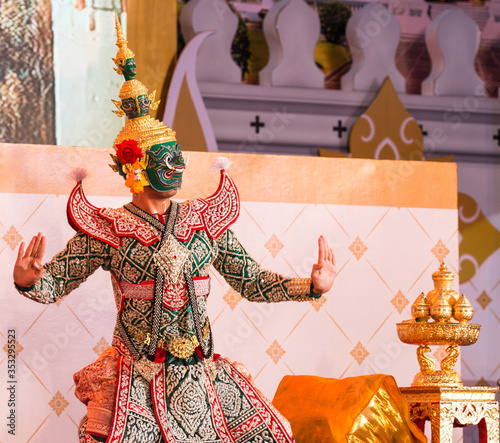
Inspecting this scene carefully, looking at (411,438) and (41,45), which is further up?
(41,45)

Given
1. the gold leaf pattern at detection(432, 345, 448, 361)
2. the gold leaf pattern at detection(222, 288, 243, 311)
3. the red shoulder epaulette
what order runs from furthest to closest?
the gold leaf pattern at detection(432, 345, 448, 361) < the gold leaf pattern at detection(222, 288, 243, 311) < the red shoulder epaulette

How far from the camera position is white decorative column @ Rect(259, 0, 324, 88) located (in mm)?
5656

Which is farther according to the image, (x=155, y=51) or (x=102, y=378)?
(x=155, y=51)

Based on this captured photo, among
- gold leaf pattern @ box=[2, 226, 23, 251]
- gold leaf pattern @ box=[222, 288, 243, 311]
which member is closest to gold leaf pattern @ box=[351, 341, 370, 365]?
gold leaf pattern @ box=[222, 288, 243, 311]

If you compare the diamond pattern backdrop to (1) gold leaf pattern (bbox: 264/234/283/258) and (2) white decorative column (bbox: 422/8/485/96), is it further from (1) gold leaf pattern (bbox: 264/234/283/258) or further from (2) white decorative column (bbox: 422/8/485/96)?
(2) white decorative column (bbox: 422/8/485/96)

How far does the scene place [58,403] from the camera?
3963mm

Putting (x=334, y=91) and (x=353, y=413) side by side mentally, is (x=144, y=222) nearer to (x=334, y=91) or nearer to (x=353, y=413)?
(x=353, y=413)

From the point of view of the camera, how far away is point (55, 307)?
4.00 metres

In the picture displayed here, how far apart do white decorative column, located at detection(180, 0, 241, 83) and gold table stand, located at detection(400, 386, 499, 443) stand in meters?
2.56

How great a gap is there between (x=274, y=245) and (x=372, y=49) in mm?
2061

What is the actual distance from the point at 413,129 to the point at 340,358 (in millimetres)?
1968

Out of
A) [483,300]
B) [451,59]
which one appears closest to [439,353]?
[483,300]

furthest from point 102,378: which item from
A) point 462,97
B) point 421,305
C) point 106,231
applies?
point 462,97

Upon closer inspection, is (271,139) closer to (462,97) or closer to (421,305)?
(462,97)
